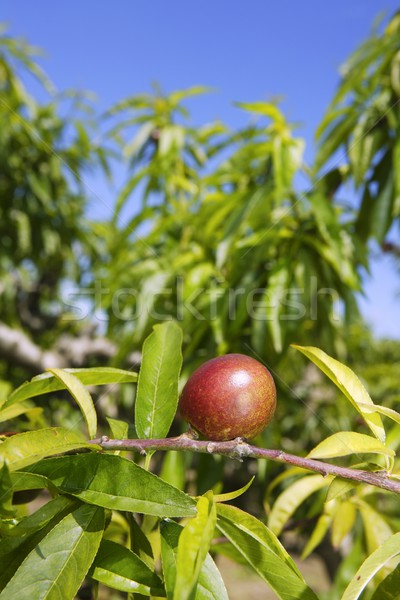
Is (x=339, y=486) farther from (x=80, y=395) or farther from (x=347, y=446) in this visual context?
(x=80, y=395)

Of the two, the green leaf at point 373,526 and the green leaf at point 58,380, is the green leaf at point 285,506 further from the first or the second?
the green leaf at point 58,380

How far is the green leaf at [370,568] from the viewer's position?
0.31 meters

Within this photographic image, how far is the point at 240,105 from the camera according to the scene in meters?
1.09

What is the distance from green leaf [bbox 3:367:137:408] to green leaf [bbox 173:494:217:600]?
159mm

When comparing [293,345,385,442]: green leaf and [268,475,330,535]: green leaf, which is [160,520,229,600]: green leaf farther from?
[268,475,330,535]: green leaf

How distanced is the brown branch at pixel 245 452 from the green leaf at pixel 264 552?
43 mm

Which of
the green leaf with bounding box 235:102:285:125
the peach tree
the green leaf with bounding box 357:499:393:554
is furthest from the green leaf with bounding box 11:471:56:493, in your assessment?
the green leaf with bounding box 235:102:285:125

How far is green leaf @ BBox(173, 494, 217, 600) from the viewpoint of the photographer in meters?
0.26

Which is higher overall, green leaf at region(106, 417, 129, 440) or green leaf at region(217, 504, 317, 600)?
green leaf at region(106, 417, 129, 440)

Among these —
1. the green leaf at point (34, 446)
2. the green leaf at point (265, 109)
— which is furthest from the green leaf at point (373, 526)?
the green leaf at point (265, 109)

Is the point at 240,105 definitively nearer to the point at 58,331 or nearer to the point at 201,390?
the point at 201,390

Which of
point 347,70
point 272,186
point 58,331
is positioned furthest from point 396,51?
point 58,331

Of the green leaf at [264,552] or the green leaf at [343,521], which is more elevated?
the green leaf at [264,552]

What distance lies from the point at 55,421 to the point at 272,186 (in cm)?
133
